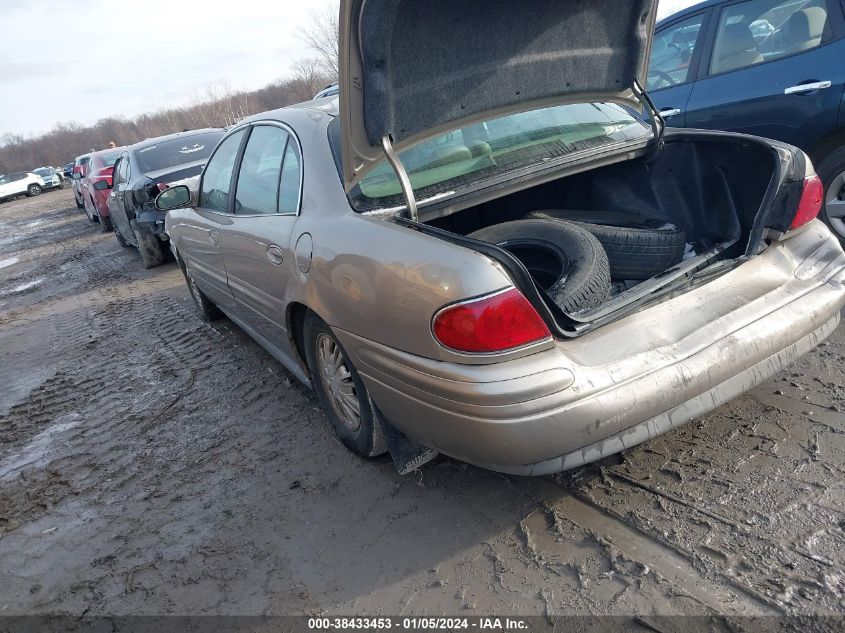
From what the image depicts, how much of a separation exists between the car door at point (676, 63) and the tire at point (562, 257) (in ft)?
9.98

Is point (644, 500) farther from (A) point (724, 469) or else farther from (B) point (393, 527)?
(B) point (393, 527)

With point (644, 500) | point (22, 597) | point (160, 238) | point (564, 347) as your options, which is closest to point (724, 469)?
point (644, 500)

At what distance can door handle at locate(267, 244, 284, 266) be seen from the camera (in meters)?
Answer: 2.96

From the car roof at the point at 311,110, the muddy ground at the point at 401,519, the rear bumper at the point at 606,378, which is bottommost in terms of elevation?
the muddy ground at the point at 401,519

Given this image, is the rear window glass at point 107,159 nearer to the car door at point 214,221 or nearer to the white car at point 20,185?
the car door at point 214,221

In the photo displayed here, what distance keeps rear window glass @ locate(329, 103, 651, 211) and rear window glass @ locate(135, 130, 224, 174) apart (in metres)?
6.67

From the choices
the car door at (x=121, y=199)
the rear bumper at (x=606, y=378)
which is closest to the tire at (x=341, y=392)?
the rear bumper at (x=606, y=378)

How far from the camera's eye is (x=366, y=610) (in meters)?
2.13

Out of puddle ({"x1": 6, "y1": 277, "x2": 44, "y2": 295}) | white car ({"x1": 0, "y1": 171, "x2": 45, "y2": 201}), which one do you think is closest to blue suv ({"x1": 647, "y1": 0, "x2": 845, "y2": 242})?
puddle ({"x1": 6, "y1": 277, "x2": 44, "y2": 295})

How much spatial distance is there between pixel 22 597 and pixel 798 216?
3578mm

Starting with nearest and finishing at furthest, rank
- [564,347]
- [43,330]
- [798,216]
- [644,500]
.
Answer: [564,347], [644,500], [798,216], [43,330]

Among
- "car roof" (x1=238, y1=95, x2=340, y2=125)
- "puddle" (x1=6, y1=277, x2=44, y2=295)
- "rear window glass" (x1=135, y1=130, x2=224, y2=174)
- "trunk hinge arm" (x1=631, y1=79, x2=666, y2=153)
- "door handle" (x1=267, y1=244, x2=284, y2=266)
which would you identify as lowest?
"puddle" (x1=6, y1=277, x2=44, y2=295)

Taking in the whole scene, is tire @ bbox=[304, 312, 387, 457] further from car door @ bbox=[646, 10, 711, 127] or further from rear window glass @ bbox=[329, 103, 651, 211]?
car door @ bbox=[646, 10, 711, 127]

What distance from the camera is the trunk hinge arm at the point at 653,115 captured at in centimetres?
317
